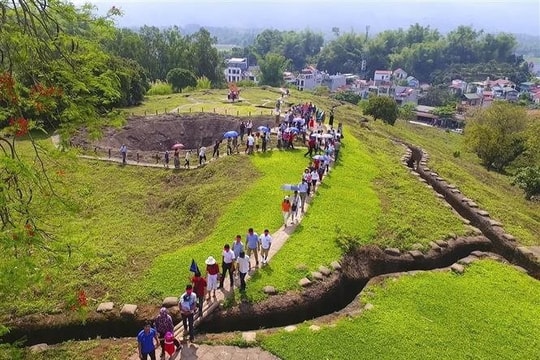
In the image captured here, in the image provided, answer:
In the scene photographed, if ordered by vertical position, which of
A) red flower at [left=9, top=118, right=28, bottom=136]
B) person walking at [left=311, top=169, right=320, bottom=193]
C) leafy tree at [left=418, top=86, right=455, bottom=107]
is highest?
red flower at [left=9, top=118, right=28, bottom=136]

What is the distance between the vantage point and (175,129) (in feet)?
159

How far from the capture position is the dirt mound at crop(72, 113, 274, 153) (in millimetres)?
44906

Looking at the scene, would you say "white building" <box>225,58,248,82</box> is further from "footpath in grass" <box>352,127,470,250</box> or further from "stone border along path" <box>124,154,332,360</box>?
"stone border along path" <box>124,154,332,360</box>

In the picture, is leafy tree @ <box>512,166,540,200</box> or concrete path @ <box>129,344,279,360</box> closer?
concrete path @ <box>129,344,279,360</box>

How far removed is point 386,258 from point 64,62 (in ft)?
50.9

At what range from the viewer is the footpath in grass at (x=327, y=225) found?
18.4 meters

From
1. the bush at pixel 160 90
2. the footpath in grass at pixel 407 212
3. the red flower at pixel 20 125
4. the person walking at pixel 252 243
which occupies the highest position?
the red flower at pixel 20 125

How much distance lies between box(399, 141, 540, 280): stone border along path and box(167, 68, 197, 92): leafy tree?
49.1 metres

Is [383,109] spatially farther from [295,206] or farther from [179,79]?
[295,206]

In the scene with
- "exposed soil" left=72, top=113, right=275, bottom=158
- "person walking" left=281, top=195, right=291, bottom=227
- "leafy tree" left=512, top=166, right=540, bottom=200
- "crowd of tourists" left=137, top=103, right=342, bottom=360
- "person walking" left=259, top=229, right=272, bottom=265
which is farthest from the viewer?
"exposed soil" left=72, top=113, right=275, bottom=158

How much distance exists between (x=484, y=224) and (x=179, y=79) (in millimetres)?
58535

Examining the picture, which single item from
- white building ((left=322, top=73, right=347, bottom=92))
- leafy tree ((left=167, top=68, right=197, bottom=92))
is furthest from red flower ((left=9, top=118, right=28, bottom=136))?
white building ((left=322, top=73, right=347, bottom=92))

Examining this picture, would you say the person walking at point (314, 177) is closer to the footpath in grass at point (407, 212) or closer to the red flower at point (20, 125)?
the footpath in grass at point (407, 212)

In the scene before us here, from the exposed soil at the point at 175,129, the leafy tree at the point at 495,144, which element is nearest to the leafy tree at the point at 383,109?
the leafy tree at the point at 495,144
